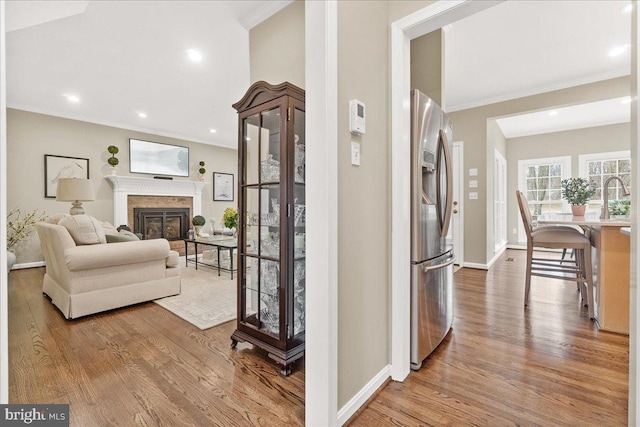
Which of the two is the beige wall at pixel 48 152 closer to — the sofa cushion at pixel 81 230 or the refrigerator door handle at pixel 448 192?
the sofa cushion at pixel 81 230

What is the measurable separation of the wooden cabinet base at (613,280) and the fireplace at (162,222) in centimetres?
666

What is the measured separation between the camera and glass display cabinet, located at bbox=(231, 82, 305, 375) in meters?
1.84

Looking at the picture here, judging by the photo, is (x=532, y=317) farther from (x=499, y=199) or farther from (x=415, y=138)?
(x=499, y=199)

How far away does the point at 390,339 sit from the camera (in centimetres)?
175

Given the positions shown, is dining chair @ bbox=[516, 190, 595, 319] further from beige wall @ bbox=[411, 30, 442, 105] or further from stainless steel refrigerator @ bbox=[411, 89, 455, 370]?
beige wall @ bbox=[411, 30, 442, 105]

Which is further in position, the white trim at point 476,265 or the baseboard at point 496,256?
the baseboard at point 496,256

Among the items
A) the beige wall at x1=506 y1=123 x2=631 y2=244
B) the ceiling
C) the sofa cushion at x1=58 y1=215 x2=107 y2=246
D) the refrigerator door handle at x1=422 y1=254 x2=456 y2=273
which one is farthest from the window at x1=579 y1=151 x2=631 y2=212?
the sofa cushion at x1=58 y1=215 x2=107 y2=246

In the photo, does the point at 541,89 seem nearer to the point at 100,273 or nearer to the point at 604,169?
the point at 604,169

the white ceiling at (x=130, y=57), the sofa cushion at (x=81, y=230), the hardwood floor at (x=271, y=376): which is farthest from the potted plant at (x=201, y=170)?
the hardwood floor at (x=271, y=376)

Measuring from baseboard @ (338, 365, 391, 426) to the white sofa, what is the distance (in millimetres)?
2459

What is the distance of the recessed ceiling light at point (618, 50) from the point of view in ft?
10.6

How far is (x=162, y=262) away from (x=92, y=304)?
0.68 metres

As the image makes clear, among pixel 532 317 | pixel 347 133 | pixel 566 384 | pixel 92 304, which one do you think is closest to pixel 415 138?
pixel 347 133

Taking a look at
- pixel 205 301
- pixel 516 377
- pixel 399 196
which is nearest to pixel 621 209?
pixel 516 377
